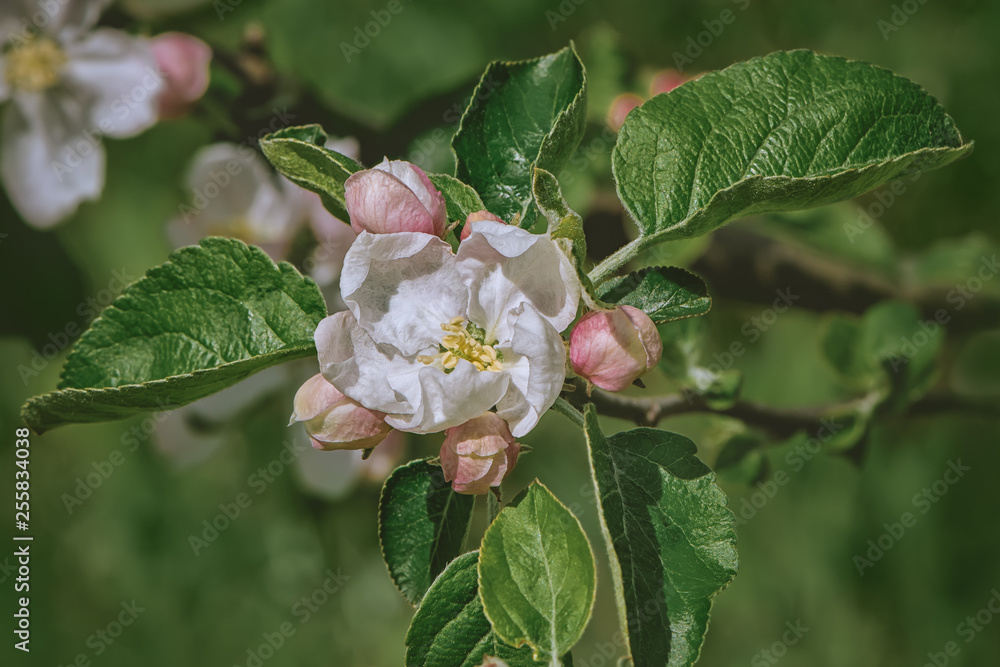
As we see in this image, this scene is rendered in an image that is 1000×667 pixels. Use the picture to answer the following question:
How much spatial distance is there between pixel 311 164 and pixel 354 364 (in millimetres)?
216

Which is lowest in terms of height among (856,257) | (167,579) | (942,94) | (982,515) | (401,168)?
(167,579)

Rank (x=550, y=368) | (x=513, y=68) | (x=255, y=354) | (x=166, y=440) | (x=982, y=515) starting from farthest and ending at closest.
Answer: (x=982, y=515), (x=166, y=440), (x=513, y=68), (x=255, y=354), (x=550, y=368)

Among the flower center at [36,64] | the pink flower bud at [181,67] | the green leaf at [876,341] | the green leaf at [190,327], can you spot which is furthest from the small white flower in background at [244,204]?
the green leaf at [876,341]

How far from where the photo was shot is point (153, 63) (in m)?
1.50

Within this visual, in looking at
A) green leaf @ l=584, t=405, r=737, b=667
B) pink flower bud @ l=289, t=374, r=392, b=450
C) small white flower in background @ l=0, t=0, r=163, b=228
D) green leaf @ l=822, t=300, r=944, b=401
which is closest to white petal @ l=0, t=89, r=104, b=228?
small white flower in background @ l=0, t=0, r=163, b=228

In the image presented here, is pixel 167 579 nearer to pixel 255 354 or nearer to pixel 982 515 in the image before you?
pixel 255 354

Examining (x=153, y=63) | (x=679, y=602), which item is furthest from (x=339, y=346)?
(x=153, y=63)

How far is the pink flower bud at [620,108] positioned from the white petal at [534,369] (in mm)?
984

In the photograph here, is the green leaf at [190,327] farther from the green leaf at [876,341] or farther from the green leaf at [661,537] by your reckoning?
the green leaf at [876,341]

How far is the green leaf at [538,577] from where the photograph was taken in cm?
77

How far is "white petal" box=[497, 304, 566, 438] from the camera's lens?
2.47 ft

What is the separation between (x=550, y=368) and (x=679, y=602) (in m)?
0.25

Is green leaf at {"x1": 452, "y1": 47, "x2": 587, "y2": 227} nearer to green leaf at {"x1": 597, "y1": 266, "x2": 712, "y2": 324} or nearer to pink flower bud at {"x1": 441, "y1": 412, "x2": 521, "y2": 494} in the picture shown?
green leaf at {"x1": 597, "y1": 266, "x2": 712, "y2": 324}

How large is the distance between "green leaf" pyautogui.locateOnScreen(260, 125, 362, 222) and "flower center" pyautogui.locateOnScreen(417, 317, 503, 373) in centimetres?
18
